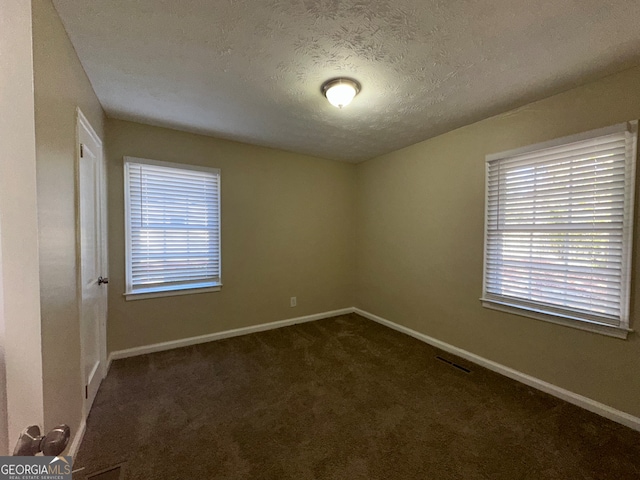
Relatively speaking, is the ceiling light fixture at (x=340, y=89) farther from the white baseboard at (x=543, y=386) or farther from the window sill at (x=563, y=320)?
the white baseboard at (x=543, y=386)

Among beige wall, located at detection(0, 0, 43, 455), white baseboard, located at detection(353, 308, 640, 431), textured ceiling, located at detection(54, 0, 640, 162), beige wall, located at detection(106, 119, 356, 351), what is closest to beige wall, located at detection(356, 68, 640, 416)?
white baseboard, located at detection(353, 308, 640, 431)

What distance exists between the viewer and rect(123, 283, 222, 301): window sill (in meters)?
2.87

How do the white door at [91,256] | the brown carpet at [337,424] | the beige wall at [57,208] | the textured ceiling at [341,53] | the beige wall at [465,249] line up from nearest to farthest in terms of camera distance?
the beige wall at [57,208] < the textured ceiling at [341,53] < the brown carpet at [337,424] < the white door at [91,256] < the beige wall at [465,249]

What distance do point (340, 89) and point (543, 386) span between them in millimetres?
3018

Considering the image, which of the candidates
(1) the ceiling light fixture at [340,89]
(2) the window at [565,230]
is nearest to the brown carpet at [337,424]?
(2) the window at [565,230]

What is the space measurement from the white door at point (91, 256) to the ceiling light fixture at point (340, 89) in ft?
5.67

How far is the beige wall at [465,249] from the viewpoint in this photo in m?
1.99

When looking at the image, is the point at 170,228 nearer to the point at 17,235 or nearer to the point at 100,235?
the point at 100,235

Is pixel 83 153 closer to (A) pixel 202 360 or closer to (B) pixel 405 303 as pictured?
(A) pixel 202 360

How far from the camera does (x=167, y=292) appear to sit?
3.04 m

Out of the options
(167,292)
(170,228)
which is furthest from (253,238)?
(167,292)

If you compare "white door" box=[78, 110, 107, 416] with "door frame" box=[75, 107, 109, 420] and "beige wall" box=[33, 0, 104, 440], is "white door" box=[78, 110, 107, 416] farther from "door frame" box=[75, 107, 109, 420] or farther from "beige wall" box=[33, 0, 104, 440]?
"beige wall" box=[33, 0, 104, 440]

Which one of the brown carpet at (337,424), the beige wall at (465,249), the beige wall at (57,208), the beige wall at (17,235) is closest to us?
the beige wall at (17,235)

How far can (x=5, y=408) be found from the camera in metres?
0.95
